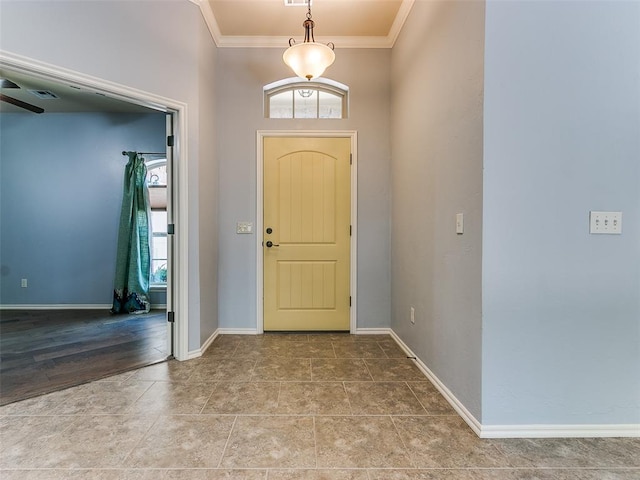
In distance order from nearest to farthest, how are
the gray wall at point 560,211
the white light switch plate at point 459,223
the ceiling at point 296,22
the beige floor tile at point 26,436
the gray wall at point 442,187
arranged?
the beige floor tile at point 26,436
the gray wall at point 560,211
the gray wall at point 442,187
the white light switch plate at point 459,223
the ceiling at point 296,22

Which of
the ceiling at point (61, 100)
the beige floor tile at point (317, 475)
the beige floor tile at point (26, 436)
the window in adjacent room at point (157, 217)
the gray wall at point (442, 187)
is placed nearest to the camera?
the beige floor tile at point (317, 475)

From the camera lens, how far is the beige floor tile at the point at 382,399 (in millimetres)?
1755

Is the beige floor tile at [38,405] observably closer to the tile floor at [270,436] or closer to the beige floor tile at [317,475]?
the tile floor at [270,436]

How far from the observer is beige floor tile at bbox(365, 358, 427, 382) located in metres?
2.16

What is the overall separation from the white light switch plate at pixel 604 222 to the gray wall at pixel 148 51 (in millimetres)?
2721

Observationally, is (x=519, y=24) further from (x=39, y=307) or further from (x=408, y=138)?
(x=39, y=307)

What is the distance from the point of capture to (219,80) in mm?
3016

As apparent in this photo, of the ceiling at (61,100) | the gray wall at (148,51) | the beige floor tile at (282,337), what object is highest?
the ceiling at (61,100)

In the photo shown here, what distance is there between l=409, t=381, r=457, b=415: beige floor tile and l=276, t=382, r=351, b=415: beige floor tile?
0.50 m

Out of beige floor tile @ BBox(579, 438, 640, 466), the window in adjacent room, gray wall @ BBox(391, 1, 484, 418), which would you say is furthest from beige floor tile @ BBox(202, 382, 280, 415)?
the window in adjacent room

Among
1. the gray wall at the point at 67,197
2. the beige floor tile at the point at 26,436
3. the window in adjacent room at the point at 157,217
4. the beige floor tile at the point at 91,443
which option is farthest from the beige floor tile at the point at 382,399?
the gray wall at the point at 67,197

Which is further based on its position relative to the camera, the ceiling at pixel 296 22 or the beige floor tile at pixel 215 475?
the ceiling at pixel 296 22

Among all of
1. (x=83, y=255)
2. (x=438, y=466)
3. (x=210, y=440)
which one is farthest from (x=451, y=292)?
(x=83, y=255)

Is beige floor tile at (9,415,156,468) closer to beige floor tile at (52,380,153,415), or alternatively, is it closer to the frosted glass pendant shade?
beige floor tile at (52,380,153,415)
